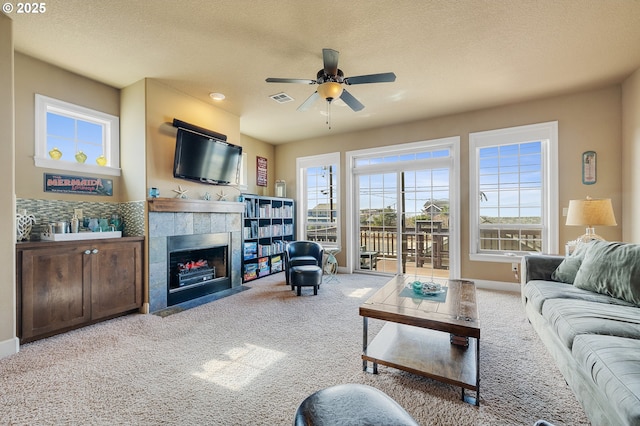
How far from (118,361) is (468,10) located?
4.10 metres

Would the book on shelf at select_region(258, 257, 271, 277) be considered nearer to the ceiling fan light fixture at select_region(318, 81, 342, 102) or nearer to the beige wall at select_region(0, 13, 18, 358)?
the beige wall at select_region(0, 13, 18, 358)

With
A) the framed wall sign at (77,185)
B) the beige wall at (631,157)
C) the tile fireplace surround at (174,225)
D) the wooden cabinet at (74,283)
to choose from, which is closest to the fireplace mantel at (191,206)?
the tile fireplace surround at (174,225)

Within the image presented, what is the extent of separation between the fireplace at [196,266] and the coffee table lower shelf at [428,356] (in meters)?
2.77

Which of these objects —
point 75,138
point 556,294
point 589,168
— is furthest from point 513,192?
point 75,138

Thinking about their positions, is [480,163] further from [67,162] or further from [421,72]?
[67,162]

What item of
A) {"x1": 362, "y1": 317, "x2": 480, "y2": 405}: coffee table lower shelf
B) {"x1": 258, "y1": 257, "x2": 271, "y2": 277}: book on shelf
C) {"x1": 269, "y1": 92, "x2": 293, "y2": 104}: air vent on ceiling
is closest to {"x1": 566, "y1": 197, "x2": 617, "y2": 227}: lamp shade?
{"x1": 362, "y1": 317, "x2": 480, "y2": 405}: coffee table lower shelf

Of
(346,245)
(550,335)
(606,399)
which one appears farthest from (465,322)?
(346,245)

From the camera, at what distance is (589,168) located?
376cm

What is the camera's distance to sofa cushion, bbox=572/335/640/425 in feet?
3.57

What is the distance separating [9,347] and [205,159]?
2732 millimetres

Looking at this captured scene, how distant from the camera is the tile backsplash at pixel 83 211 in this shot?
2.94 meters

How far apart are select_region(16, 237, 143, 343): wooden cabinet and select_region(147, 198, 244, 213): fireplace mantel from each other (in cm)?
46

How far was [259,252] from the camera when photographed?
524cm

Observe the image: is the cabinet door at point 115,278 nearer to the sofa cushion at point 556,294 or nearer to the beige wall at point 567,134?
the sofa cushion at point 556,294
